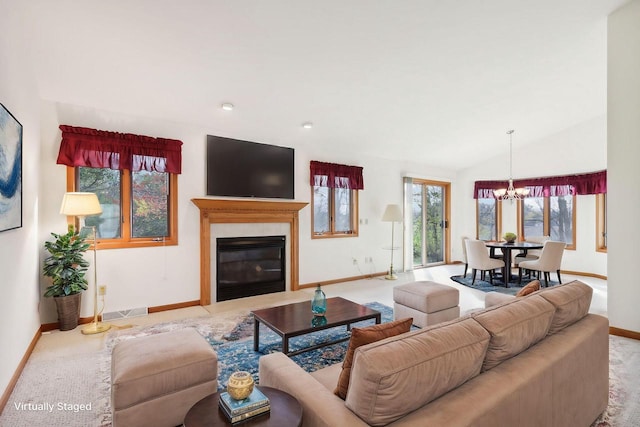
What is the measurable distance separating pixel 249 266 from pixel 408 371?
4.10 metres

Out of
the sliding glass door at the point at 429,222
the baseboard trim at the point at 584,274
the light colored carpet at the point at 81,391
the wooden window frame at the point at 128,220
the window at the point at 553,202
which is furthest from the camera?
the sliding glass door at the point at 429,222

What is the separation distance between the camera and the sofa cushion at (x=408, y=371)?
3.43ft

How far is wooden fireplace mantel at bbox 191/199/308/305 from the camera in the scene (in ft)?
14.7

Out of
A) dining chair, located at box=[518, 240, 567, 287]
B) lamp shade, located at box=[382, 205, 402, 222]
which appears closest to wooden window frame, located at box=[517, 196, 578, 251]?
dining chair, located at box=[518, 240, 567, 287]

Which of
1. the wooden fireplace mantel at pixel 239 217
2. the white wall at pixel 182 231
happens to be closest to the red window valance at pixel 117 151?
the white wall at pixel 182 231

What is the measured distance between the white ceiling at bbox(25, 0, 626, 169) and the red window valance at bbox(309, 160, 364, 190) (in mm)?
620

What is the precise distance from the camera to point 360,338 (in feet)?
4.41

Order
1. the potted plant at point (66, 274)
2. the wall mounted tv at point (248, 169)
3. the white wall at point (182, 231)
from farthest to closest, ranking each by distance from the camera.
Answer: the wall mounted tv at point (248, 169), the white wall at point (182, 231), the potted plant at point (66, 274)

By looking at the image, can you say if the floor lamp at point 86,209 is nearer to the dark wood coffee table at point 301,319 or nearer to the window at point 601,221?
the dark wood coffee table at point 301,319

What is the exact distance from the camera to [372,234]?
6523 mm

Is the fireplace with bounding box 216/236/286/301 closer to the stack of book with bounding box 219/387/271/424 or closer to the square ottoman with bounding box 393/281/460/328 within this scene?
the square ottoman with bounding box 393/281/460/328

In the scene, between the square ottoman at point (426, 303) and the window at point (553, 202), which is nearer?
the square ottoman at point (426, 303)

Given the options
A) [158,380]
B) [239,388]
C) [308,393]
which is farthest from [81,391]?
[308,393]

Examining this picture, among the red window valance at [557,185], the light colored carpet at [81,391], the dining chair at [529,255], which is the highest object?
the red window valance at [557,185]
